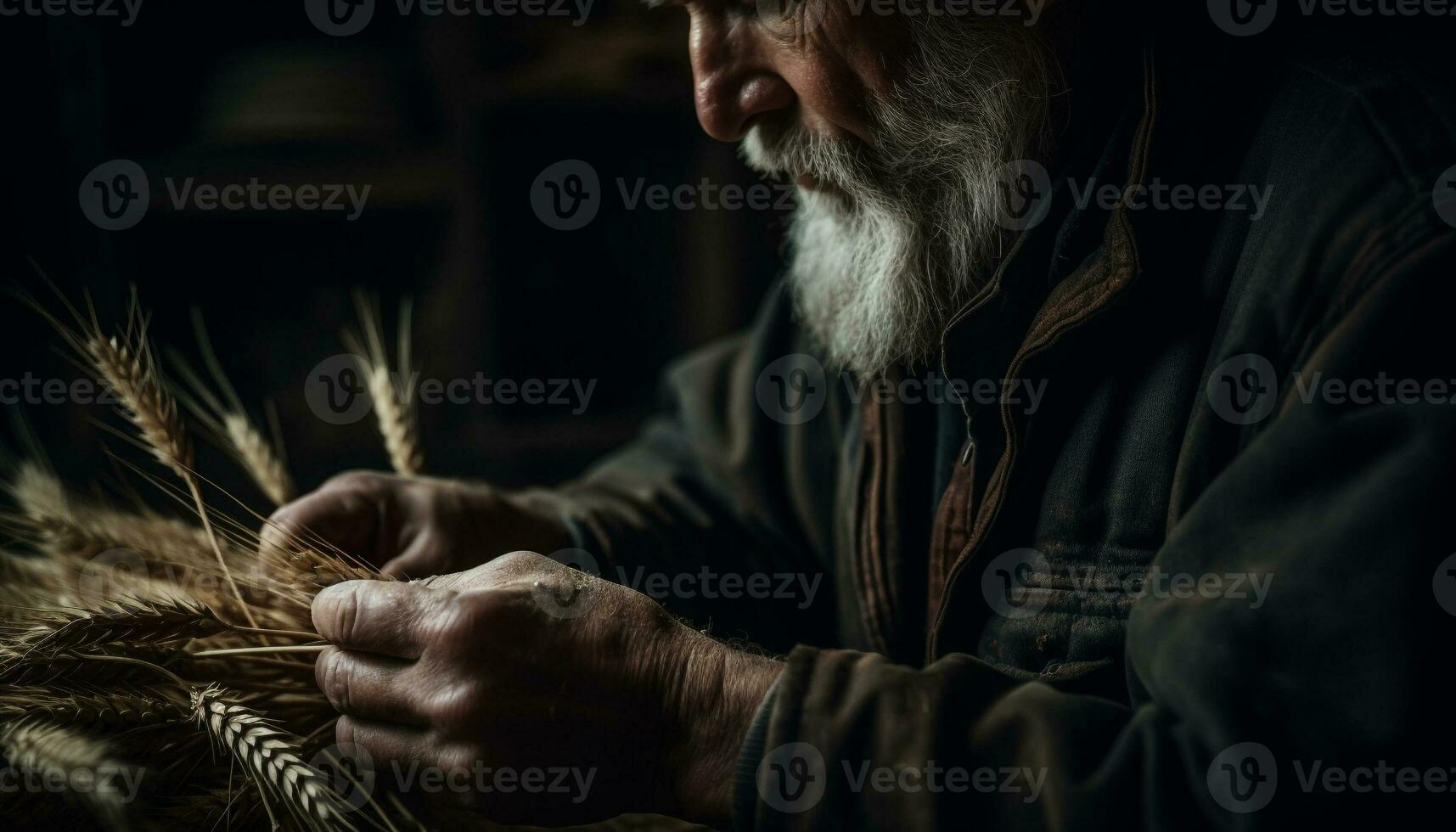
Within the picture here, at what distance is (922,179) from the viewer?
0.99m

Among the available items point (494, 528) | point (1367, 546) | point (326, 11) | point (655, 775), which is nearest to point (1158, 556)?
point (1367, 546)

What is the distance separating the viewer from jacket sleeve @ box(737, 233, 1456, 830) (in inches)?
22.5
